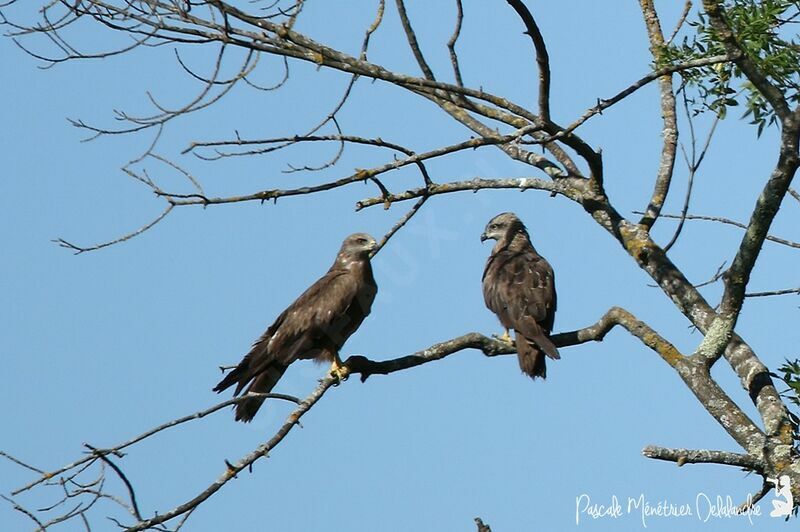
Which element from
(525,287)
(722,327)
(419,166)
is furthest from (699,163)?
(525,287)

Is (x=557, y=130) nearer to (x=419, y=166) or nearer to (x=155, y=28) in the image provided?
(x=419, y=166)

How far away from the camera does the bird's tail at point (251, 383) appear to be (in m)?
6.83

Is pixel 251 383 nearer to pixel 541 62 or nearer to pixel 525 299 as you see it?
pixel 525 299

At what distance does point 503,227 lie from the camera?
9953mm

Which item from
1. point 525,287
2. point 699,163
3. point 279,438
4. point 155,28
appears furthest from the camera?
point 525,287

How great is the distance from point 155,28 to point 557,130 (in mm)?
1894

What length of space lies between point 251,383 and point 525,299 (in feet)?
6.59

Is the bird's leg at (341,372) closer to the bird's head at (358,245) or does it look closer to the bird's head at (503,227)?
the bird's head at (358,245)

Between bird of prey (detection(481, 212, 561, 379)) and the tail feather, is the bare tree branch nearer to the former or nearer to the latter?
bird of prey (detection(481, 212, 561, 379))

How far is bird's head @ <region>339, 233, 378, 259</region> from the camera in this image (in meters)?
8.37

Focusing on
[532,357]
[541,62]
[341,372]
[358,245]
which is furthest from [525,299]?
[541,62]

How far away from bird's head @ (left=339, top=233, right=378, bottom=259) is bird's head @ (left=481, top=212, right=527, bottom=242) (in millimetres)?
1604

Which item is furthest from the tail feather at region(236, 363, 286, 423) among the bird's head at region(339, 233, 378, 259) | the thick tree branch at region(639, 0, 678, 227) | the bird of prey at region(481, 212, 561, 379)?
the thick tree branch at region(639, 0, 678, 227)

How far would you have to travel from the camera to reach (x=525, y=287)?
8.15 metres
